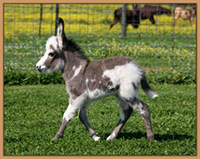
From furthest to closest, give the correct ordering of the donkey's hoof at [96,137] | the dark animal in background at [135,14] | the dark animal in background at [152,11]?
the dark animal in background at [135,14], the dark animal in background at [152,11], the donkey's hoof at [96,137]

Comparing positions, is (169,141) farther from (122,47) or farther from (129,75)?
(122,47)

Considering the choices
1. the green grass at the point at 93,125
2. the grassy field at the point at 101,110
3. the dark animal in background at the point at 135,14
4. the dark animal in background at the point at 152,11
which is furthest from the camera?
the dark animal in background at the point at 135,14

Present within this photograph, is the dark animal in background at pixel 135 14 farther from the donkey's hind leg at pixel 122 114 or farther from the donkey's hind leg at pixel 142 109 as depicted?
the donkey's hind leg at pixel 142 109

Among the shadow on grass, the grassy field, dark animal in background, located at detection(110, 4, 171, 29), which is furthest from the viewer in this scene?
dark animal in background, located at detection(110, 4, 171, 29)

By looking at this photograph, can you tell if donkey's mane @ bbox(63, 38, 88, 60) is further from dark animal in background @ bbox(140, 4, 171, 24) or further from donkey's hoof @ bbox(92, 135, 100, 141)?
dark animal in background @ bbox(140, 4, 171, 24)

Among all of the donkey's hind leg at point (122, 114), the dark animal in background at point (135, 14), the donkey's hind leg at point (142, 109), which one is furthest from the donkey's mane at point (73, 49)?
the dark animal in background at point (135, 14)

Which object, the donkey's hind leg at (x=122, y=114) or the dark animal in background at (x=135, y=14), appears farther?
the dark animal in background at (x=135, y=14)

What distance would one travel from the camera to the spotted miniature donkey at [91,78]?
689 cm

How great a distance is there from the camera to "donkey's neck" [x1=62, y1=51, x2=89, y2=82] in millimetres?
7145

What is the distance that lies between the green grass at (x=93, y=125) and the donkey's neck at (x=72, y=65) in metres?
0.96

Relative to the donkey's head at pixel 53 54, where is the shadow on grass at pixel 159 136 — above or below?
below

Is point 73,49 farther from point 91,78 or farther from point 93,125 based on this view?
point 93,125

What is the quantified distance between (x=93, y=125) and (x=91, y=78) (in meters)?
1.59

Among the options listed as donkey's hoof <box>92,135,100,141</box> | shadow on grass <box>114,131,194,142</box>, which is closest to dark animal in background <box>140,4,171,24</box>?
shadow on grass <box>114,131,194,142</box>
